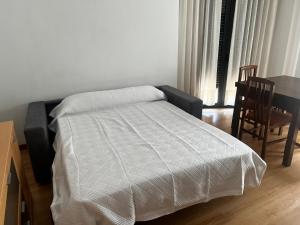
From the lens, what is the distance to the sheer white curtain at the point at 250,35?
3.68m

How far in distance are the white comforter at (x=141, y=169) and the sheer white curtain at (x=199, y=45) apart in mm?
1567

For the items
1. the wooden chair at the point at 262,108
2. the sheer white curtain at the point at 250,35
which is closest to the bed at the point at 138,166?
the wooden chair at the point at 262,108

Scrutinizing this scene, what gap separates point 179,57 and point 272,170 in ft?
6.63

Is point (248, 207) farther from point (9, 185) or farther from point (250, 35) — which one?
point (250, 35)

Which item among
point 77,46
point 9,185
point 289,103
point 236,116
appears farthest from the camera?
point 236,116

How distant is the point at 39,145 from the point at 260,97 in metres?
2.28

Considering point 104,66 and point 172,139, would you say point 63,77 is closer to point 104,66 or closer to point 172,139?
point 104,66

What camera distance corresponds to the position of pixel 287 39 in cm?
382

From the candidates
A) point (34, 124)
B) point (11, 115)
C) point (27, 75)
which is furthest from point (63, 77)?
point (34, 124)

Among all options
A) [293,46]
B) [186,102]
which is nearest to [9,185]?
[186,102]

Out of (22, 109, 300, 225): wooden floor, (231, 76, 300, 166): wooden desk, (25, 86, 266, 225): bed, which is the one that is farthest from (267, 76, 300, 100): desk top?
(25, 86, 266, 225): bed

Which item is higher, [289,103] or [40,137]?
[289,103]

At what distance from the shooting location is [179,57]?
11.5ft

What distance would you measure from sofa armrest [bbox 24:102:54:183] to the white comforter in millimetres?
169
